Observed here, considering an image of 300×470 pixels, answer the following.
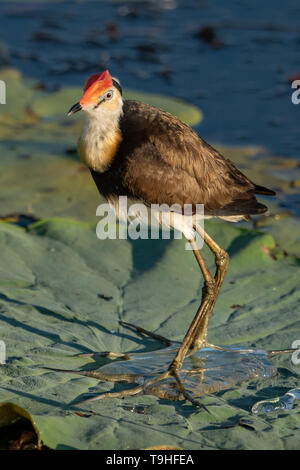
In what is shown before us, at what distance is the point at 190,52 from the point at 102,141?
672 cm

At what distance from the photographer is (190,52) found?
35.0ft

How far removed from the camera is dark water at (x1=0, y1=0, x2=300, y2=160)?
28.9 ft

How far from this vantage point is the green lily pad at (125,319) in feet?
11.6

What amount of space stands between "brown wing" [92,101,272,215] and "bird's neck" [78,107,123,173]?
0.04 metres

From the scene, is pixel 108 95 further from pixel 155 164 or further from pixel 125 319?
pixel 125 319

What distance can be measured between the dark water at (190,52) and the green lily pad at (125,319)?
306 centimetres

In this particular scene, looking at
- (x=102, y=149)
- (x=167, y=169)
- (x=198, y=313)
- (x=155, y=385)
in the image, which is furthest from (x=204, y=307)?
(x=102, y=149)

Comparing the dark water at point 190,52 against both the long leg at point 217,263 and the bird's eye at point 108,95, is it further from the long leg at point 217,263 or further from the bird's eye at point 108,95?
the bird's eye at point 108,95

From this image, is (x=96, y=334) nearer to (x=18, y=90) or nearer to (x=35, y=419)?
(x=35, y=419)

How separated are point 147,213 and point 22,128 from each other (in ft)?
11.7

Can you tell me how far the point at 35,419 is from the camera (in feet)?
11.3

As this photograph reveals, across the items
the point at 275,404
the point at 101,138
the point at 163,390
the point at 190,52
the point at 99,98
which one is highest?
the point at 190,52

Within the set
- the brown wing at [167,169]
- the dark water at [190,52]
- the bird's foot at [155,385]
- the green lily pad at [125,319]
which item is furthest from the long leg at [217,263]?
the dark water at [190,52]

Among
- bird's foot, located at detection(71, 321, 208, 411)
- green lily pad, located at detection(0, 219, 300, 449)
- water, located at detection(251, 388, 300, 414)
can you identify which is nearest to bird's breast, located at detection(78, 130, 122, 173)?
green lily pad, located at detection(0, 219, 300, 449)
